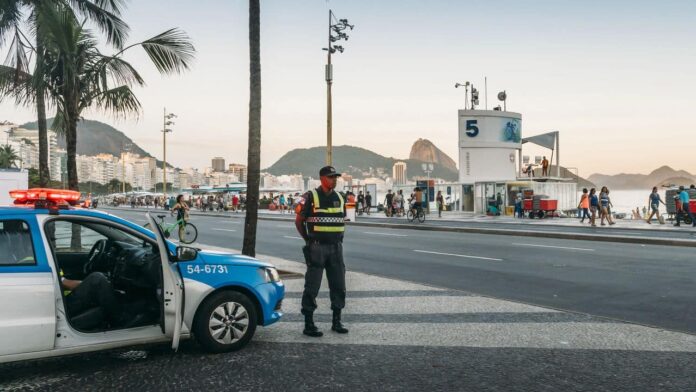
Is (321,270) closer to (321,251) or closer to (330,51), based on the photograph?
(321,251)

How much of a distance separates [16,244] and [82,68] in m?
7.44

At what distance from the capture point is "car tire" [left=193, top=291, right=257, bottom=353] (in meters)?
5.11

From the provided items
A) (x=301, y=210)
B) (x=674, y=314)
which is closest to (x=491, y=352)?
(x=301, y=210)

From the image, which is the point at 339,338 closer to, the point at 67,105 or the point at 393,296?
the point at 393,296

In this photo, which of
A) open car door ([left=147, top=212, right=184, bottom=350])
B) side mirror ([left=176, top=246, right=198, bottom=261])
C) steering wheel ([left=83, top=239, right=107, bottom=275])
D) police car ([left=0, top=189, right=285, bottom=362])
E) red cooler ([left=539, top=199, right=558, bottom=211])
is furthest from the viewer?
red cooler ([left=539, top=199, right=558, bottom=211])

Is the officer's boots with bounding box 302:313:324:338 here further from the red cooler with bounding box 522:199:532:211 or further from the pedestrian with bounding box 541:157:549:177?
the pedestrian with bounding box 541:157:549:177

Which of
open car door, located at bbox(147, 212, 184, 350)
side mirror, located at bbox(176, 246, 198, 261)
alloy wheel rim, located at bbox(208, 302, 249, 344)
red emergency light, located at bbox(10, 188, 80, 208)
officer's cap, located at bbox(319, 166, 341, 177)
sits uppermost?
officer's cap, located at bbox(319, 166, 341, 177)

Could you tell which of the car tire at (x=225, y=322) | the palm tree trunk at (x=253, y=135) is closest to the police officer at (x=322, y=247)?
the car tire at (x=225, y=322)

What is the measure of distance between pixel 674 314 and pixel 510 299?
209 cm

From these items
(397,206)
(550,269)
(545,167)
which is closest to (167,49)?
(550,269)

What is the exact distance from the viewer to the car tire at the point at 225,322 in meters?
5.11

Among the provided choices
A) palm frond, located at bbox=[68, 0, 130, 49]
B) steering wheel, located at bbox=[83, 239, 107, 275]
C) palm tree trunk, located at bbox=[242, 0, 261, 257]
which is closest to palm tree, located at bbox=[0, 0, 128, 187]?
palm frond, located at bbox=[68, 0, 130, 49]

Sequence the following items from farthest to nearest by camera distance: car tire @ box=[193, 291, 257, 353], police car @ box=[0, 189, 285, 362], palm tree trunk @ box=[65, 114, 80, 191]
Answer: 1. palm tree trunk @ box=[65, 114, 80, 191]
2. car tire @ box=[193, 291, 257, 353]
3. police car @ box=[0, 189, 285, 362]

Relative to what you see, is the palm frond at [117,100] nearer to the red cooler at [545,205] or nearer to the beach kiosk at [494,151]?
the red cooler at [545,205]
